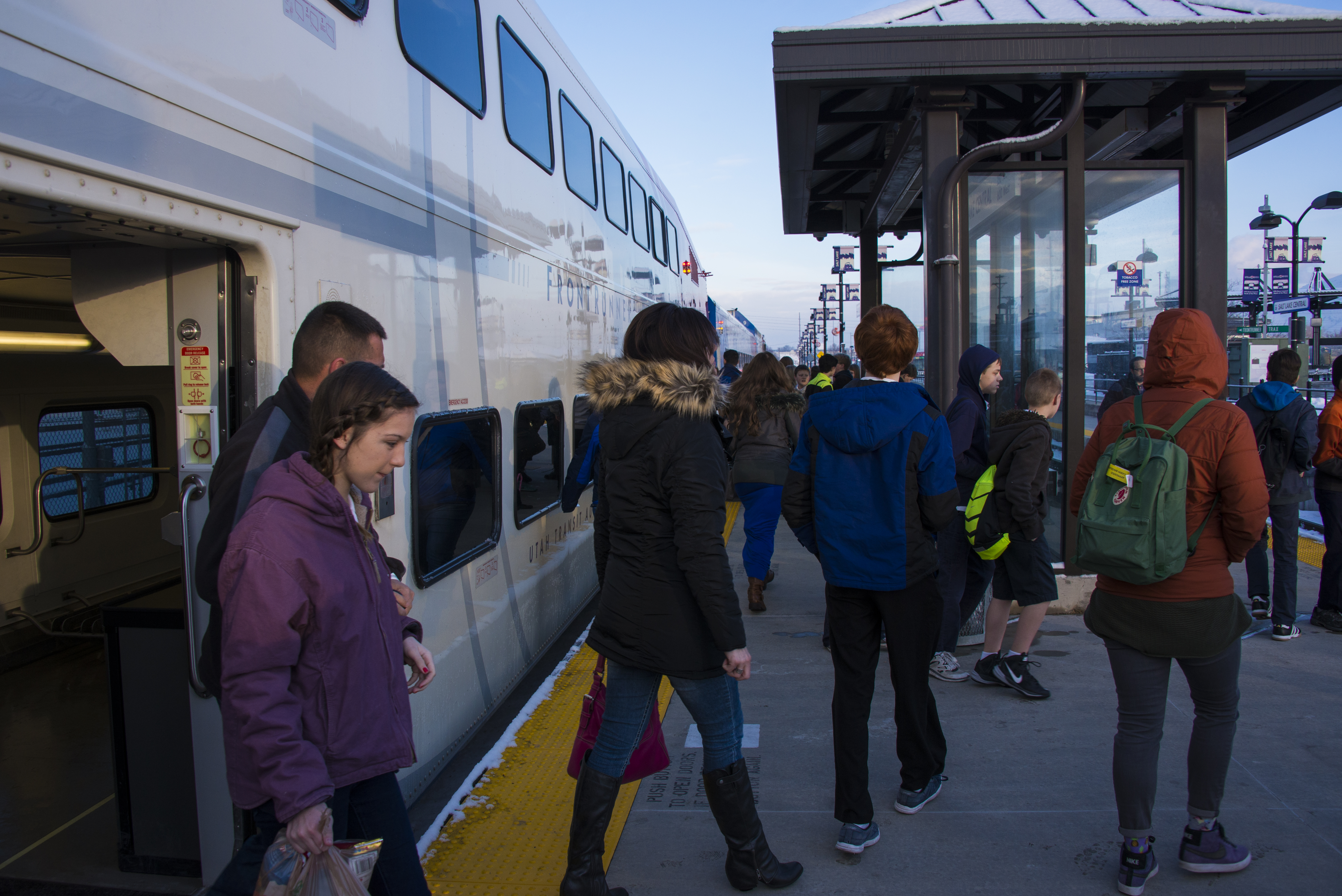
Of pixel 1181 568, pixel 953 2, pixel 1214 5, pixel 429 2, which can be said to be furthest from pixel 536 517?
pixel 1214 5

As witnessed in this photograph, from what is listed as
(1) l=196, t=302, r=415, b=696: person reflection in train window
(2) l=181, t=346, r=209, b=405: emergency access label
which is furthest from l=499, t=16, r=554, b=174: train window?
(1) l=196, t=302, r=415, b=696: person reflection in train window

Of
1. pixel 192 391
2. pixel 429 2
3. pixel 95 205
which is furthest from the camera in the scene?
pixel 429 2

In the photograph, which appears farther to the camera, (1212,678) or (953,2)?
(953,2)

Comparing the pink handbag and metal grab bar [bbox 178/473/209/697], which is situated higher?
metal grab bar [bbox 178/473/209/697]

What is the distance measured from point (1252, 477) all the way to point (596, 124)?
524cm

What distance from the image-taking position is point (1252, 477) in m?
2.68

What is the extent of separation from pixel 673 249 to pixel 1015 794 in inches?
355

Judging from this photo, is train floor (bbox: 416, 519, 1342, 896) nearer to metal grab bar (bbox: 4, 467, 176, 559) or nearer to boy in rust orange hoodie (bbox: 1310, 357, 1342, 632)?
boy in rust orange hoodie (bbox: 1310, 357, 1342, 632)

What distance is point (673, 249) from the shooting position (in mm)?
11477

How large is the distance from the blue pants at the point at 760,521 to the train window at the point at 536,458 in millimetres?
1241

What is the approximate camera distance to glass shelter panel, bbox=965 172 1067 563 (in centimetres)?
577

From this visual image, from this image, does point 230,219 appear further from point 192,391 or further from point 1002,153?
point 1002,153

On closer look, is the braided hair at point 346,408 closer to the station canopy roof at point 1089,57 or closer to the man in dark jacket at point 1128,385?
the station canopy roof at point 1089,57

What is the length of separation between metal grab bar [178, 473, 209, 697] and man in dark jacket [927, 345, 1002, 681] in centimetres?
290
